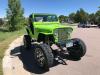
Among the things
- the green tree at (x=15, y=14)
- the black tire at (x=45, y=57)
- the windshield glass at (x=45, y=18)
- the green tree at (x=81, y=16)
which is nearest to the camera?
the black tire at (x=45, y=57)

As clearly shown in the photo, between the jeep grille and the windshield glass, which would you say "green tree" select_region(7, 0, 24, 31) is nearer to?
the windshield glass

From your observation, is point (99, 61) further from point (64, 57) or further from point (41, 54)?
point (41, 54)

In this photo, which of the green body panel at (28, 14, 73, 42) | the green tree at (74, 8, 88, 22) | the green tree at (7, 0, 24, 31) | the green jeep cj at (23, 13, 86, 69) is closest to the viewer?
the green jeep cj at (23, 13, 86, 69)

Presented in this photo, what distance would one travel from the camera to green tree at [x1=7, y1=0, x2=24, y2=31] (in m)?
51.2

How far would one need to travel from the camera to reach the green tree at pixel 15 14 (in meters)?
51.2

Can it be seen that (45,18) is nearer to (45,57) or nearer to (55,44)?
(55,44)

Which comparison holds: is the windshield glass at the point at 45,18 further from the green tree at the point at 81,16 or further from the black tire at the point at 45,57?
the green tree at the point at 81,16

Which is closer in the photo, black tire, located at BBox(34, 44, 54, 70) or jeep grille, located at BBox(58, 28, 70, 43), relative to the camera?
black tire, located at BBox(34, 44, 54, 70)

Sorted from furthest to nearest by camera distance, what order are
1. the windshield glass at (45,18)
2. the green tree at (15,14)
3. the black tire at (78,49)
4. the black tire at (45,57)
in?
1. the green tree at (15,14)
2. the windshield glass at (45,18)
3. the black tire at (78,49)
4. the black tire at (45,57)

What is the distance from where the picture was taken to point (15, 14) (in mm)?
51281

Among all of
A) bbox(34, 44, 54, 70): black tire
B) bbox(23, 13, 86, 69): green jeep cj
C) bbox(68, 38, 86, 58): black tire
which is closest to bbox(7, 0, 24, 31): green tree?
bbox(23, 13, 86, 69): green jeep cj

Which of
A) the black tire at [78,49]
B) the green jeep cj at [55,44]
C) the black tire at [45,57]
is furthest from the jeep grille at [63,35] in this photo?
the black tire at [45,57]

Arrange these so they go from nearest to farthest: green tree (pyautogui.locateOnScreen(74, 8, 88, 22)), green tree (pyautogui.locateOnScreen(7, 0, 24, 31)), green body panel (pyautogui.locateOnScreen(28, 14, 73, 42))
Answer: green body panel (pyautogui.locateOnScreen(28, 14, 73, 42)) → green tree (pyautogui.locateOnScreen(7, 0, 24, 31)) → green tree (pyautogui.locateOnScreen(74, 8, 88, 22))

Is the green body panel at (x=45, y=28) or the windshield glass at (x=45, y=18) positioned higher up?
the windshield glass at (x=45, y=18)
